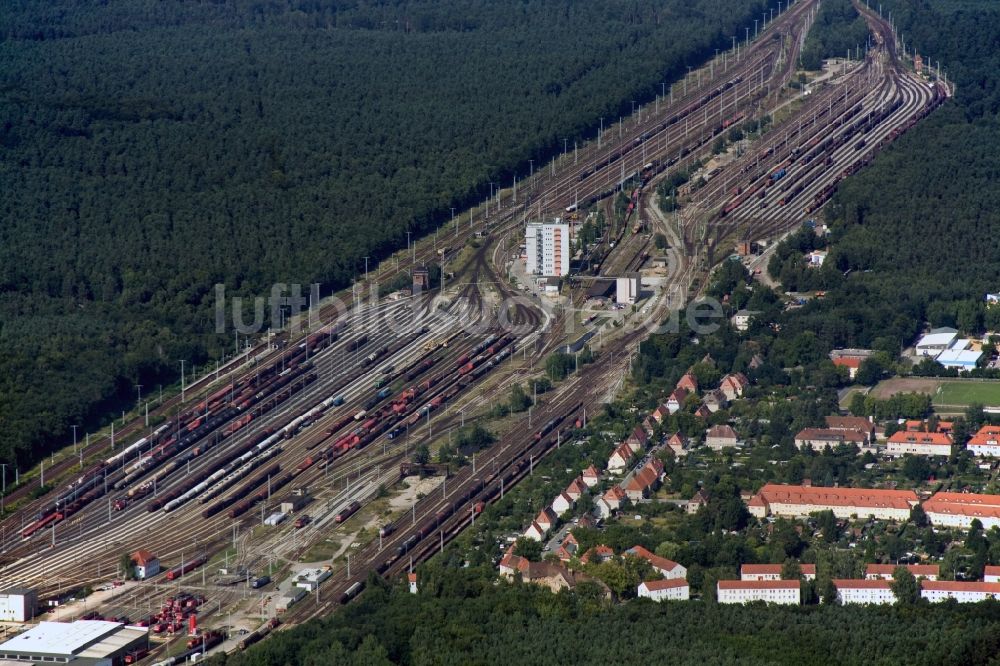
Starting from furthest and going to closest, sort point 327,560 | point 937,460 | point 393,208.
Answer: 1. point 393,208
2. point 937,460
3. point 327,560

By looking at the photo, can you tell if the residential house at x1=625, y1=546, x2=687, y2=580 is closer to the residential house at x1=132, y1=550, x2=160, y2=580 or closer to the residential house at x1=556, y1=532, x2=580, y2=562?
the residential house at x1=556, y1=532, x2=580, y2=562

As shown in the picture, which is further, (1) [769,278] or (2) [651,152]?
(2) [651,152]

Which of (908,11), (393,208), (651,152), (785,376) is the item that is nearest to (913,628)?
(785,376)

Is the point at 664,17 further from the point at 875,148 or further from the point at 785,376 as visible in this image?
the point at 785,376

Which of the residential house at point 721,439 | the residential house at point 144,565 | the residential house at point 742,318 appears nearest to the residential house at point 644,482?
the residential house at point 721,439

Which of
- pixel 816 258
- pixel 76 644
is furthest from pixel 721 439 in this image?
pixel 76 644

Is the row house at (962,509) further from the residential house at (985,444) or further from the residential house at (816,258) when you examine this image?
the residential house at (816,258)

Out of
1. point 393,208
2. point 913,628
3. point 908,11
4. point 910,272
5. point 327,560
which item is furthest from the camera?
point 908,11
